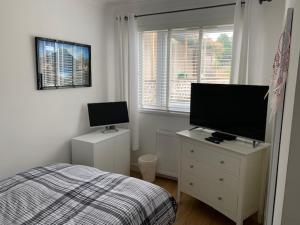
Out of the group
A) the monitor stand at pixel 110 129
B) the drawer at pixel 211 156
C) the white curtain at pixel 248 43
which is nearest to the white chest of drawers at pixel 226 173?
the drawer at pixel 211 156

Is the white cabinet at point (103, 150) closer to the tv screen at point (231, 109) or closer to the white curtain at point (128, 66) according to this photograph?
the white curtain at point (128, 66)

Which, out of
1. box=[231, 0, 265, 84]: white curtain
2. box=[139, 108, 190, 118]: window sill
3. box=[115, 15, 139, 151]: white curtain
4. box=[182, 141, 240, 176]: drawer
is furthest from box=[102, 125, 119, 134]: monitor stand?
box=[231, 0, 265, 84]: white curtain

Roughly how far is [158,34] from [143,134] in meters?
1.47

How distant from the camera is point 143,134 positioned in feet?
11.9

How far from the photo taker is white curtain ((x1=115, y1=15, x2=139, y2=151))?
3.33m

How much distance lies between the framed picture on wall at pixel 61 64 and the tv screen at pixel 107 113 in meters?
0.34

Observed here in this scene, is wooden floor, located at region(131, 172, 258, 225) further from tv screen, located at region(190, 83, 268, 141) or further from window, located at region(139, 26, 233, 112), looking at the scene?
window, located at region(139, 26, 233, 112)

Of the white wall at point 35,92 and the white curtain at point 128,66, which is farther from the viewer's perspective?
the white curtain at point 128,66

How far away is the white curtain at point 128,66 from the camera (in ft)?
10.9

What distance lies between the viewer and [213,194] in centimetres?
246

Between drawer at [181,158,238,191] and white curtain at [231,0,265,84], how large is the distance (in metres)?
0.99

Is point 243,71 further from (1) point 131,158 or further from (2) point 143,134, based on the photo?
(1) point 131,158

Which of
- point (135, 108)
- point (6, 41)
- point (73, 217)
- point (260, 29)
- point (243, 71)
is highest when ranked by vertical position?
point (260, 29)

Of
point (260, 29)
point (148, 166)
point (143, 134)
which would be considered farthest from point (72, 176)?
point (260, 29)
